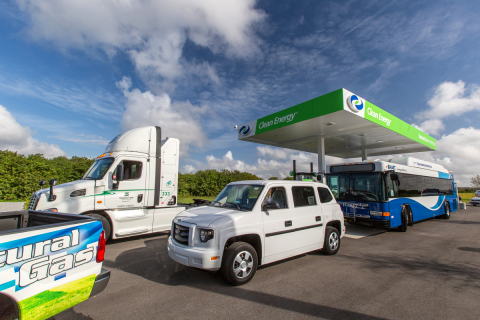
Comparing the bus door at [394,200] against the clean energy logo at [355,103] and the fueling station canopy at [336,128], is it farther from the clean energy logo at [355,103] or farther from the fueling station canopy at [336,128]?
the clean energy logo at [355,103]

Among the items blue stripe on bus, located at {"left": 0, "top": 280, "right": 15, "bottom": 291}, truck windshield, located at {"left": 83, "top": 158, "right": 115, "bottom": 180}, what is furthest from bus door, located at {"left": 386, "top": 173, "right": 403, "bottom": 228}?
blue stripe on bus, located at {"left": 0, "top": 280, "right": 15, "bottom": 291}

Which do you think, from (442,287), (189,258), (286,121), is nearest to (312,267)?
(442,287)

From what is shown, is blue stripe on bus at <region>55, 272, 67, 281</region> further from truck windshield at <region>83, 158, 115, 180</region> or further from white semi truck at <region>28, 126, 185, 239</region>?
truck windshield at <region>83, 158, 115, 180</region>

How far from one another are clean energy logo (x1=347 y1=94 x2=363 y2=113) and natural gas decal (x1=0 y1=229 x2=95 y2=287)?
39.6ft

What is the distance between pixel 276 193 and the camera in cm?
512

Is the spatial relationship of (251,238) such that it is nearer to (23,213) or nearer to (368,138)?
(23,213)

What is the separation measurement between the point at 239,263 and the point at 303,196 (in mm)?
2233

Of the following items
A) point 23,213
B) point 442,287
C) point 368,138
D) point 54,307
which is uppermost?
point 368,138

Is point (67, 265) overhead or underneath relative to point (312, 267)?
overhead

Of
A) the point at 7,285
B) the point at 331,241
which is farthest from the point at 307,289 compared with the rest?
the point at 7,285

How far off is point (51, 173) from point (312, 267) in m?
22.0

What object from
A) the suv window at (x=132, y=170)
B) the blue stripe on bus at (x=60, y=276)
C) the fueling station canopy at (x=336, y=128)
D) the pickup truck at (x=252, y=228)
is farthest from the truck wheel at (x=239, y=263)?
the fueling station canopy at (x=336, y=128)

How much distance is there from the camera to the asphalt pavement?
338cm

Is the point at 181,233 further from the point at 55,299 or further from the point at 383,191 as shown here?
the point at 383,191
